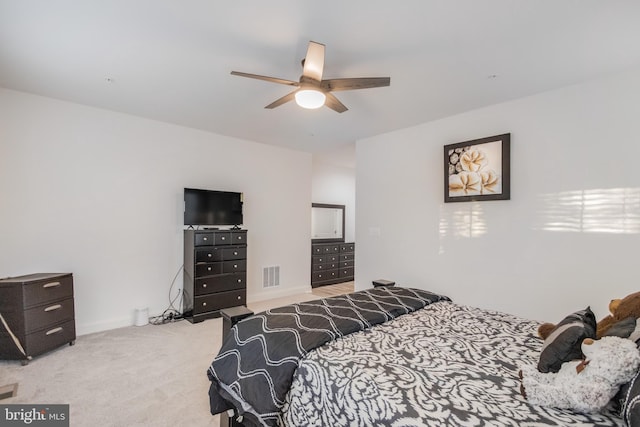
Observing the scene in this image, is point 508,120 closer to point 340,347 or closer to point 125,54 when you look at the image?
point 340,347

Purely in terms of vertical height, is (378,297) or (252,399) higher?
(378,297)

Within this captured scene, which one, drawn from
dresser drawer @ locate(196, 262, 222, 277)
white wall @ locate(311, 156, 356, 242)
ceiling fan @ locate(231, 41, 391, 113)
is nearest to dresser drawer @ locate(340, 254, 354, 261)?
white wall @ locate(311, 156, 356, 242)

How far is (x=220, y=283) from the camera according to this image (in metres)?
4.04

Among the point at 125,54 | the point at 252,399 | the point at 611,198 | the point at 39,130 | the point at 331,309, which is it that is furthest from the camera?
the point at 39,130

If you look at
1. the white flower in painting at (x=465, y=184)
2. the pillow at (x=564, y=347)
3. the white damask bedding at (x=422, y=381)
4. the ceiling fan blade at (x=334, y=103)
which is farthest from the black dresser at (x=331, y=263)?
the pillow at (x=564, y=347)

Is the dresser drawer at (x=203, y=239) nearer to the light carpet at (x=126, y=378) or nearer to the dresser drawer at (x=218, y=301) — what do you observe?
the dresser drawer at (x=218, y=301)

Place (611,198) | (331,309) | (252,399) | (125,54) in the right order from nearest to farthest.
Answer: (252,399)
(331,309)
(125,54)
(611,198)

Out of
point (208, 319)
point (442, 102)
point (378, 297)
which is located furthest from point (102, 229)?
point (442, 102)

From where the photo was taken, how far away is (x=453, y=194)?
364 centimetres

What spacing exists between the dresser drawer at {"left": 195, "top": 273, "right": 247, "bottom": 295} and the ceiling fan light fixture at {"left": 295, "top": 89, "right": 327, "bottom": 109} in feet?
8.94

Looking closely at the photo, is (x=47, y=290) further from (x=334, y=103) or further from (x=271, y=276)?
(x=334, y=103)

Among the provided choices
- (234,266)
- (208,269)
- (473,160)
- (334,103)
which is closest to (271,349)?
(334,103)

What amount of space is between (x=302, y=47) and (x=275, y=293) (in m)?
3.97

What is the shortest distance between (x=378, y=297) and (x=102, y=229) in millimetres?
3380
